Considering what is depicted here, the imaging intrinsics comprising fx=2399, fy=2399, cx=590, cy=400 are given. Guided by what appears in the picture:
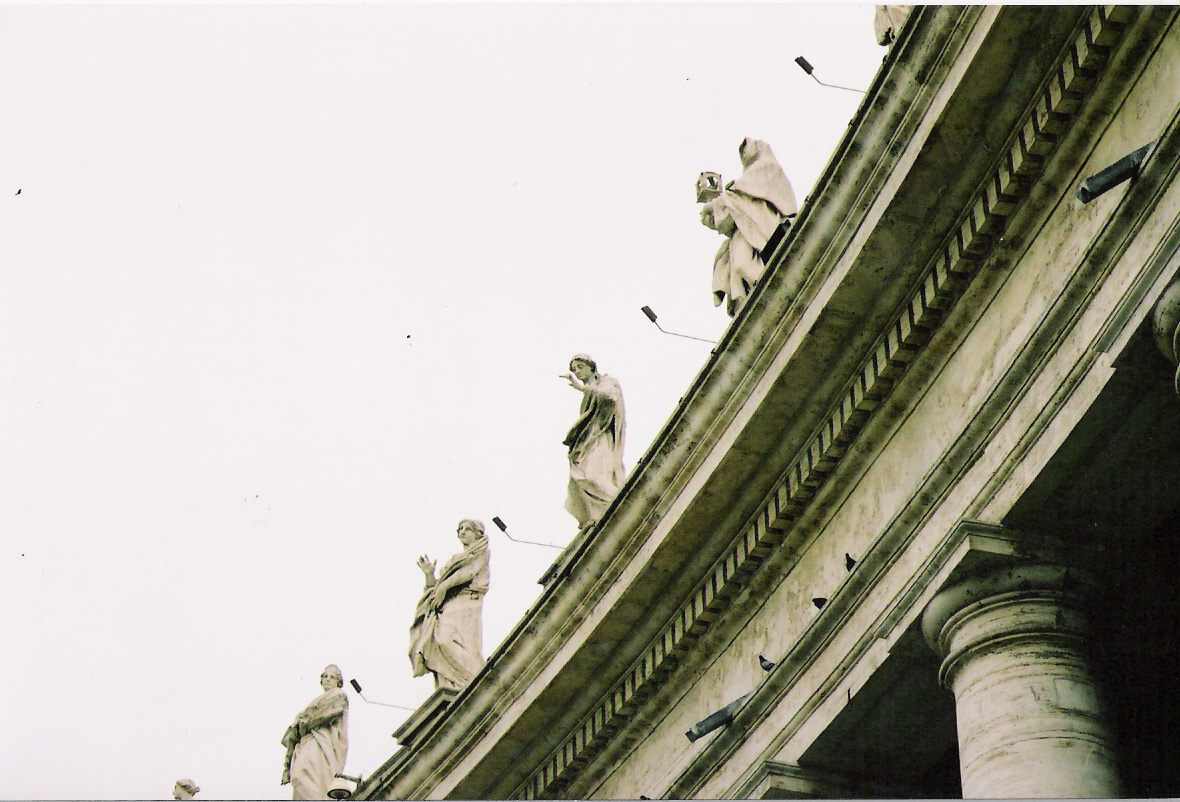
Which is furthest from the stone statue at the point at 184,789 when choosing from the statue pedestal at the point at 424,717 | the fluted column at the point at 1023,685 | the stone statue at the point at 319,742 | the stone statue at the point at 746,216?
the fluted column at the point at 1023,685

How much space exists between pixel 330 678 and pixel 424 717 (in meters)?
5.59

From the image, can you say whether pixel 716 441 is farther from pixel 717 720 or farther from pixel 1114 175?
pixel 1114 175

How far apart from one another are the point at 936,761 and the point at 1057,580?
330cm

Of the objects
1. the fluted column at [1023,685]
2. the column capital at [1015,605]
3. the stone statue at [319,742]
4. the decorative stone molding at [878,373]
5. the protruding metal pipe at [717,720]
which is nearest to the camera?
the fluted column at [1023,685]

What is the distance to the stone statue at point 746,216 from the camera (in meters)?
25.1

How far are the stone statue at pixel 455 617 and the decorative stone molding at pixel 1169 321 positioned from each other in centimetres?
1634

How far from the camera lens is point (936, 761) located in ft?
68.0

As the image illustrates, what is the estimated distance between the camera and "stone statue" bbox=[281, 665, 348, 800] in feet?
112

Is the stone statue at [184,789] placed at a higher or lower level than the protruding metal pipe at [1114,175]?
higher

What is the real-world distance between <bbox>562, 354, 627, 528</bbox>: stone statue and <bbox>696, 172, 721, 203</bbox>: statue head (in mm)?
3484

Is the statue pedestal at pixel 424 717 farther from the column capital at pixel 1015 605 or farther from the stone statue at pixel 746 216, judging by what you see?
the column capital at pixel 1015 605

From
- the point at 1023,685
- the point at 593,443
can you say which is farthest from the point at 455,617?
the point at 1023,685

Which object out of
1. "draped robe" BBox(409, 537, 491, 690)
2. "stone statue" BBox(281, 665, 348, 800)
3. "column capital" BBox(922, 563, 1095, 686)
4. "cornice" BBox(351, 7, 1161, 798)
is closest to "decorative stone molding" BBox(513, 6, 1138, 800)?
"cornice" BBox(351, 7, 1161, 798)

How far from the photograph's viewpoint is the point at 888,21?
906 inches
